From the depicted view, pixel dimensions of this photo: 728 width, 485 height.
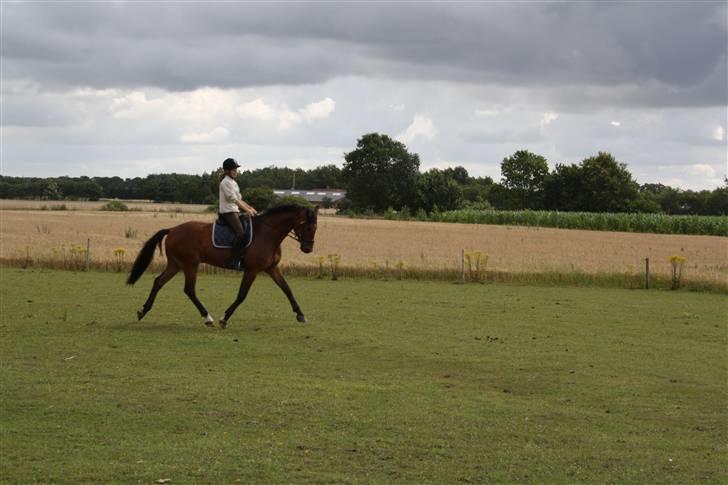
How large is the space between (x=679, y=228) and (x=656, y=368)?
69244 mm

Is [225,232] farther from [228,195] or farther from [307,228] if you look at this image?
[307,228]

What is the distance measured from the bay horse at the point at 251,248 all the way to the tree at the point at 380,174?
97560 mm

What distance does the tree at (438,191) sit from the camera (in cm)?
11150

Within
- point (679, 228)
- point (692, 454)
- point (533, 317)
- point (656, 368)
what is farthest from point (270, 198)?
point (692, 454)

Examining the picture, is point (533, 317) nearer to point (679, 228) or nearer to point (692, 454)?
point (692, 454)

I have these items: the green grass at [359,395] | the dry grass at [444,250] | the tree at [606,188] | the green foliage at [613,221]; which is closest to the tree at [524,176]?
the tree at [606,188]

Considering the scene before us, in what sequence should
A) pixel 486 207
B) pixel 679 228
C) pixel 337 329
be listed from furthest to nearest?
pixel 486 207, pixel 679 228, pixel 337 329

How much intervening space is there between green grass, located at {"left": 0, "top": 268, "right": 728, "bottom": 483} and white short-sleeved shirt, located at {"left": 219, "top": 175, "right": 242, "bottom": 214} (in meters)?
2.13

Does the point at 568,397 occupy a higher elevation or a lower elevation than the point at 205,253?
lower

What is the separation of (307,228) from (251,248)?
105 cm

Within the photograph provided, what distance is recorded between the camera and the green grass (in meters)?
8.45

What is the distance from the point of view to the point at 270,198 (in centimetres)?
6656

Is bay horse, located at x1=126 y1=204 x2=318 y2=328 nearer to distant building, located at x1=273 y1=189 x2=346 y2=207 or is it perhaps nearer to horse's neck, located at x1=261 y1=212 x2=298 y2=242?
horse's neck, located at x1=261 y1=212 x2=298 y2=242

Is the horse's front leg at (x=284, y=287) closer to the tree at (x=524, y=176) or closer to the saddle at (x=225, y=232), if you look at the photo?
the saddle at (x=225, y=232)
